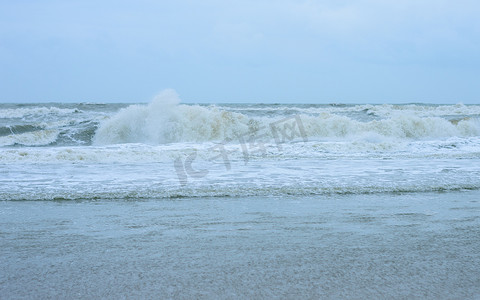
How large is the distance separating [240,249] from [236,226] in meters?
0.78

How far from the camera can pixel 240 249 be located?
11.4 feet

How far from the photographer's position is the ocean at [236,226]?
2.75 m

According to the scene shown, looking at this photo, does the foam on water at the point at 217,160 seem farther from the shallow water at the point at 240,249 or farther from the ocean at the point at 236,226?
the shallow water at the point at 240,249

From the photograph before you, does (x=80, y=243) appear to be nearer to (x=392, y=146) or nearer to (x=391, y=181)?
(x=391, y=181)

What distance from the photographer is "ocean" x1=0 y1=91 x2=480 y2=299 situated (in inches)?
108

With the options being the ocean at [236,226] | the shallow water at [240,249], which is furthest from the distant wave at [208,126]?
the shallow water at [240,249]

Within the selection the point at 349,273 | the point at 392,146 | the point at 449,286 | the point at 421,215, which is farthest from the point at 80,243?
the point at 392,146

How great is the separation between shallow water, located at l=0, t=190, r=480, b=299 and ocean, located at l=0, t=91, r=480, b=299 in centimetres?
1

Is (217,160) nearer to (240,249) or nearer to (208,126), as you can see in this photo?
(240,249)

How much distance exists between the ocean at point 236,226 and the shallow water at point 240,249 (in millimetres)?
12

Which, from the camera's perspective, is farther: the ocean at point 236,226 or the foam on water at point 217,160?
the foam on water at point 217,160

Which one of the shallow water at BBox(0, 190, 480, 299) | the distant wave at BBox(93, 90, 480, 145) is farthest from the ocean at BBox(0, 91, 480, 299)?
the distant wave at BBox(93, 90, 480, 145)

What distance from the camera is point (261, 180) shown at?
7230mm

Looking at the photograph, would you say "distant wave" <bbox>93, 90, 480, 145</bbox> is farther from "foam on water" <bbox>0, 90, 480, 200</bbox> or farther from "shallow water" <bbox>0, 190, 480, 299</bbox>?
"shallow water" <bbox>0, 190, 480, 299</bbox>
